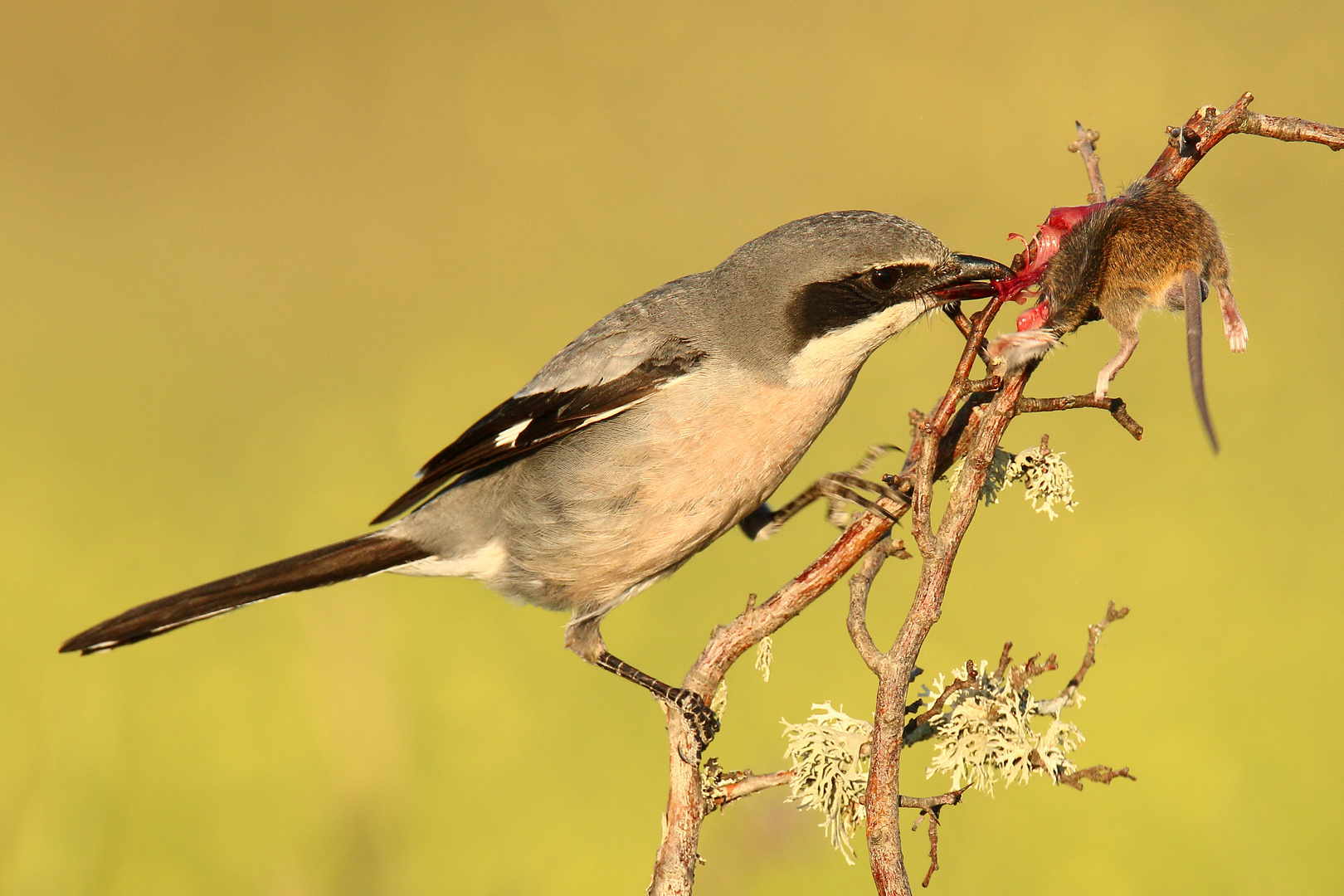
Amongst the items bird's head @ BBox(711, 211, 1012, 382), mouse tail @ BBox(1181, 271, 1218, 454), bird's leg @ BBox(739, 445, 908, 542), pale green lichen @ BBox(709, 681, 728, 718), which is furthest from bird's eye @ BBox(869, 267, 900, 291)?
pale green lichen @ BBox(709, 681, 728, 718)

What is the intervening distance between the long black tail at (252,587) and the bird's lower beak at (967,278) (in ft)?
5.59

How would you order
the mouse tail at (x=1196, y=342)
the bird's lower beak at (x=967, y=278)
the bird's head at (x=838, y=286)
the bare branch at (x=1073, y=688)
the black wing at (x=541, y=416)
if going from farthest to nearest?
the black wing at (x=541, y=416)
the bird's head at (x=838, y=286)
the bird's lower beak at (x=967, y=278)
the bare branch at (x=1073, y=688)
the mouse tail at (x=1196, y=342)

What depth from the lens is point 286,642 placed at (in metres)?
4.55

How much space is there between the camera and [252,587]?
3.02m

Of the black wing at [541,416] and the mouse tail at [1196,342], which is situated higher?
the black wing at [541,416]

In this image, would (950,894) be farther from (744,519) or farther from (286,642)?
(286,642)

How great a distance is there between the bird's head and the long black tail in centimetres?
128

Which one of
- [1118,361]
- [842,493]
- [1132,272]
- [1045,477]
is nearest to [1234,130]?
[1132,272]

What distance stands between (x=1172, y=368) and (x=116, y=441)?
6188mm

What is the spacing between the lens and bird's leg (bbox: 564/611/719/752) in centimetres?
214

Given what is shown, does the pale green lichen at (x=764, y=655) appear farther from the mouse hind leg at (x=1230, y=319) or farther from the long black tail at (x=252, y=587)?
the long black tail at (x=252, y=587)

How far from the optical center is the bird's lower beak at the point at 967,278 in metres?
2.62

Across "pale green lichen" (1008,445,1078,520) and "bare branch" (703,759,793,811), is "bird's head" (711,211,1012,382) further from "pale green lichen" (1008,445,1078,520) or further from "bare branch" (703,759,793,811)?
"bare branch" (703,759,793,811)

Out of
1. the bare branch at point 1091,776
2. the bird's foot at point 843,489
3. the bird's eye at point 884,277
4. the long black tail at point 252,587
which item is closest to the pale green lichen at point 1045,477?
the bird's foot at point 843,489
